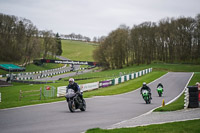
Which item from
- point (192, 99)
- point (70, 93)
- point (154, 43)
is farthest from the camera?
point (154, 43)

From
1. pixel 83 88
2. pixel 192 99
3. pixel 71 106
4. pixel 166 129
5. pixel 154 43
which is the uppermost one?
pixel 154 43

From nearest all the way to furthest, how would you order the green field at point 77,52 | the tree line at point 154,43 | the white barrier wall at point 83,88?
the white barrier wall at point 83,88
the tree line at point 154,43
the green field at point 77,52

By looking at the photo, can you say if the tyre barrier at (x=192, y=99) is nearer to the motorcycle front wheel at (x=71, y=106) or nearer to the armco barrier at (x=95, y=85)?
the motorcycle front wheel at (x=71, y=106)

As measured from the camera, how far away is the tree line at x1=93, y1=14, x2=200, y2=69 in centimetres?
8156

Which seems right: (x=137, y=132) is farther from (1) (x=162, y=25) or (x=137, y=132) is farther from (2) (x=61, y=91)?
(1) (x=162, y=25)

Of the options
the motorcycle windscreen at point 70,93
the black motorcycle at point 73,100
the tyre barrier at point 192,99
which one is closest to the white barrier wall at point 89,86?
the black motorcycle at point 73,100

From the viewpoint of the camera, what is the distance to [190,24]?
81062mm

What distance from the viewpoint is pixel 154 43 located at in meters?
88.4

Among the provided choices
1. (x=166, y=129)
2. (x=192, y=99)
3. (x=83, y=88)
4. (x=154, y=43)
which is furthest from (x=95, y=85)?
(x=154, y=43)

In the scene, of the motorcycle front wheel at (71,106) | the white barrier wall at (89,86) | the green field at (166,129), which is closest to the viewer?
the green field at (166,129)

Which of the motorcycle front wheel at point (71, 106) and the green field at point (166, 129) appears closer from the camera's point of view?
the green field at point (166, 129)

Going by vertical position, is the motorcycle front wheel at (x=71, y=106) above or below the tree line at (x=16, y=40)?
below

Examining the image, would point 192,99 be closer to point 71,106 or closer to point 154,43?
point 71,106

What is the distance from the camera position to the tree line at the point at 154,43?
81562mm
